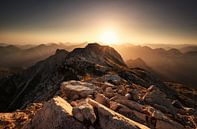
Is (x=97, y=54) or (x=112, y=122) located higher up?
(x=112, y=122)

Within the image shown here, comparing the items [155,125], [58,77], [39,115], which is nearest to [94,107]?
[39,115]

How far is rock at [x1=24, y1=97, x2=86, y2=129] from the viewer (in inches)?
549

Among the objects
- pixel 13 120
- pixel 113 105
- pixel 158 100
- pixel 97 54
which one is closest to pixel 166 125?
pixel 113 105

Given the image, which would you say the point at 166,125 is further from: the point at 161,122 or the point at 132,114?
the point at 132,114

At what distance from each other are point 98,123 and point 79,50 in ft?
515

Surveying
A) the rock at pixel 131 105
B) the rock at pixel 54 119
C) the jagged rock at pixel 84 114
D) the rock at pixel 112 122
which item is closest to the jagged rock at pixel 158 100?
the rock at pixel 131 105

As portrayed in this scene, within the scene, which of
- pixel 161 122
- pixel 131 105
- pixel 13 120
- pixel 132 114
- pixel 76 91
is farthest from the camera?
pixel 76 91

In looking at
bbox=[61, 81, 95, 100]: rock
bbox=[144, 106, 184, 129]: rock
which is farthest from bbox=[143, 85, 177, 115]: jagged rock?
bbox=[61, 81, 95, 100]: rock

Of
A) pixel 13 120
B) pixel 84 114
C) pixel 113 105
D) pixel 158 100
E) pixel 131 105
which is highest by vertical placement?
pixel 84 114

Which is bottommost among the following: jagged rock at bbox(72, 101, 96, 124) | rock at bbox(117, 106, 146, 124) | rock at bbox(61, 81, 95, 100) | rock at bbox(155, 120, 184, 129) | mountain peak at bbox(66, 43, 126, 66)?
mountain peak at bbox(66, 43, 126, 66)

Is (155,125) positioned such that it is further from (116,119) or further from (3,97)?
(3,97)

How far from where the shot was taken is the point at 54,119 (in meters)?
14.2

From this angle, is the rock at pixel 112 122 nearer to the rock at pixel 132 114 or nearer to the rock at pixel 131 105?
the rock at pixel 132 114

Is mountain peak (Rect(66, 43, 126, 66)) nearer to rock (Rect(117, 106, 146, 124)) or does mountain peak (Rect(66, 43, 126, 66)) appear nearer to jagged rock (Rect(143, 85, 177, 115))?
jagged rock (Rect(143, 85, 177, 115))
